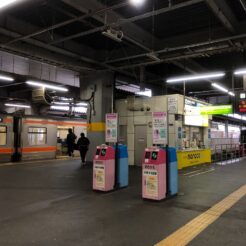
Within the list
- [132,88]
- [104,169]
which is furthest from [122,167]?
[132,88]

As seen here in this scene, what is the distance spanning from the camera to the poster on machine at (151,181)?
559 cm

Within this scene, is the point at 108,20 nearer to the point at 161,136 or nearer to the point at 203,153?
the point at 161,136

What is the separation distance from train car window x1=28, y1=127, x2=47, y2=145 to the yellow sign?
24.8 feet

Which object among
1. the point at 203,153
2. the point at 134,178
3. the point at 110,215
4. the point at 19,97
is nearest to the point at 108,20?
the point at 134,178

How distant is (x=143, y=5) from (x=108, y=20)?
1050mm

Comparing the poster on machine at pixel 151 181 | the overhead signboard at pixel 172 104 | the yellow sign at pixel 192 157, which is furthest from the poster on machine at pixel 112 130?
the yellow sign at pixel 192 157

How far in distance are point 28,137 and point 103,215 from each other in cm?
1046

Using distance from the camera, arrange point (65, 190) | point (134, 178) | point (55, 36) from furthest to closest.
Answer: point (55, 36), point (134, 178), point (65, 190)

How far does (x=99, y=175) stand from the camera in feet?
21.4

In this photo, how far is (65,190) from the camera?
670 cm

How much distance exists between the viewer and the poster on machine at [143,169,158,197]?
5.59 metres

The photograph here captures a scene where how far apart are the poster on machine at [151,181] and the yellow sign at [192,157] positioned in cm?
553

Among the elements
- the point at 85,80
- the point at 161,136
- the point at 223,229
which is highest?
the point at 85,80

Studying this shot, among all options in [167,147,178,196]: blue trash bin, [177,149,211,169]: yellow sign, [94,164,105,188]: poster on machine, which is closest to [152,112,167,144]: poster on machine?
[167,147,178,196]: blue trash bin
